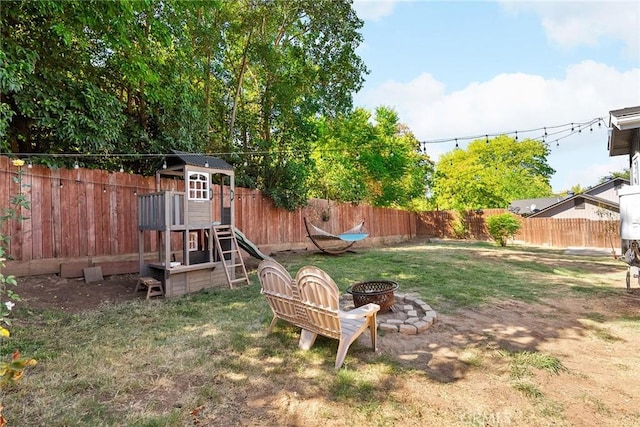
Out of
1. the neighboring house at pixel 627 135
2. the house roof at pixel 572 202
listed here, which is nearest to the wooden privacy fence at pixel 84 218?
the neighboring house at pixel 627 135

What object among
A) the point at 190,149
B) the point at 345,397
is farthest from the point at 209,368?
the point at 190,149

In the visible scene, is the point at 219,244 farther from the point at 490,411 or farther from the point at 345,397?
the point at 490,411

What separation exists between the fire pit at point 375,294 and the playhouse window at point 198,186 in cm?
365

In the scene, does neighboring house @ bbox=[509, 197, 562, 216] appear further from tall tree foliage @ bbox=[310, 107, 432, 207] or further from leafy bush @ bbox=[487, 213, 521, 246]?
tall tree foliage @ bbox=[310, 107, 432, 207]

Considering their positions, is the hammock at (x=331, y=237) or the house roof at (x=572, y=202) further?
the house roof at (x=572, y=202)

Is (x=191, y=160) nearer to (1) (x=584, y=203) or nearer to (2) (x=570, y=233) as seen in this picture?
(2) (x=570, y=233)

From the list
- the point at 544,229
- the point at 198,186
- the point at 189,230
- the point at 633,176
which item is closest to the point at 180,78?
the point at 198,186

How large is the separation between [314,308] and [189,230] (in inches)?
157

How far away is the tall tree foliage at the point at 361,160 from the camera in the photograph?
50.4ft

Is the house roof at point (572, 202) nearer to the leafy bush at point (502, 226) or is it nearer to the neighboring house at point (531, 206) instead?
the neighboring house at point (531, 206)

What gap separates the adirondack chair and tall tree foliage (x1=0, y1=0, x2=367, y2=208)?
15.2 feet

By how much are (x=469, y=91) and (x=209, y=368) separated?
56.3 ft

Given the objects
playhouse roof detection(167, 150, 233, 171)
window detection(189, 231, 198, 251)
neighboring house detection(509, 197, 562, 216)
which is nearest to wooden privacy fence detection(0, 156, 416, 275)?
window detection(189, 231, 198, 251)

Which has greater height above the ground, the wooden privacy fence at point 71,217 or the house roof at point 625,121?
the house roof at point 625,121
